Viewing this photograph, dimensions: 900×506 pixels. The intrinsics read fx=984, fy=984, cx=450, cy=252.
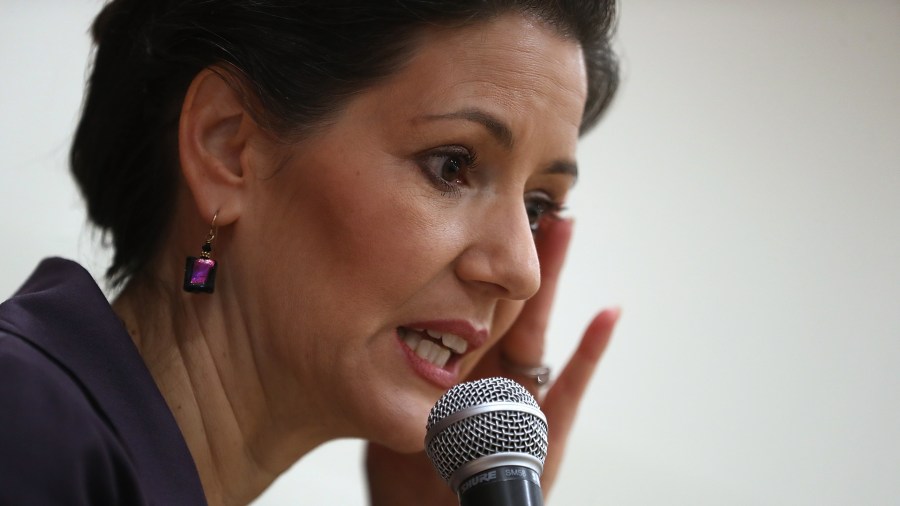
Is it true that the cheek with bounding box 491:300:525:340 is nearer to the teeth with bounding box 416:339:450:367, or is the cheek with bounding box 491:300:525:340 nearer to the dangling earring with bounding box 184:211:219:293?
the teeth with bounding box 416:339:450:367

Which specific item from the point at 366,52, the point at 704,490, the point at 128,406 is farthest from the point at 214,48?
the point at 704,490

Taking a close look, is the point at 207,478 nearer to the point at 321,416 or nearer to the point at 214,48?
the point at 321,416

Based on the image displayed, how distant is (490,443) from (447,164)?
0.49m

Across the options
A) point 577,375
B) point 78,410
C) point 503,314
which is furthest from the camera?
point 577,375

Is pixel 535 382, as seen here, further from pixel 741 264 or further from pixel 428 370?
pixel 741 264

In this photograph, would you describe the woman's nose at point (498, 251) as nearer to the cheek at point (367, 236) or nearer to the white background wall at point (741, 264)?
the cheek at point (367, 236)

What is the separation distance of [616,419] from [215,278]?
132 centimetres

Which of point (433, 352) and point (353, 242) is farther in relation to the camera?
point (433, 352)

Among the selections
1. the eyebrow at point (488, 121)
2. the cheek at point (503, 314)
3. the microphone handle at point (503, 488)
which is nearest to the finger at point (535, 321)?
the cheek at point (503, 314)

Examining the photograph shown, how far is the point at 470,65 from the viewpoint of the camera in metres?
1.31

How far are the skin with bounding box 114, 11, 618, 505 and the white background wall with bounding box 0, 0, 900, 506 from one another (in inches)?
35.5

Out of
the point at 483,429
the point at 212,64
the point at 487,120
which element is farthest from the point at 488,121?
the point at 483,429

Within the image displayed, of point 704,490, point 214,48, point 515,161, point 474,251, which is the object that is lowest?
point 704,490

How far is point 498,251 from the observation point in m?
1.32
